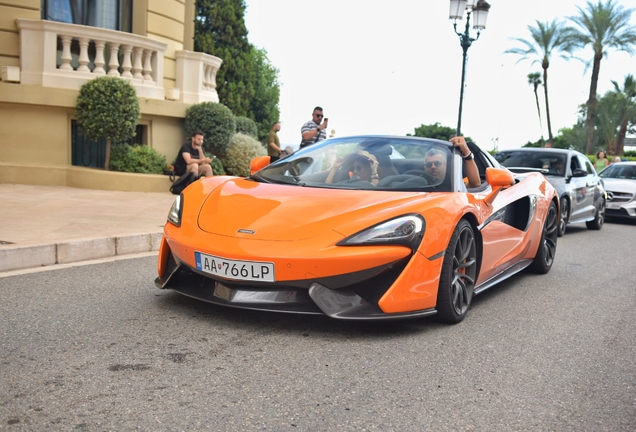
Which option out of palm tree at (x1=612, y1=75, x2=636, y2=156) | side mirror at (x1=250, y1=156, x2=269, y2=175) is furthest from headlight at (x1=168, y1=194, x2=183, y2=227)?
palm tree at (x1=612, y1=75, x2=636, y2=156)

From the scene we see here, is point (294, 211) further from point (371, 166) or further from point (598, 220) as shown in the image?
point (598, 220)

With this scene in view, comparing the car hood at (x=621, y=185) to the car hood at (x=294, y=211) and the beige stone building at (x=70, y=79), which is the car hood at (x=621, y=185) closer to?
the beige stone building at (x=70, y=79)

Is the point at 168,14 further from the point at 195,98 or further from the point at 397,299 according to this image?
the point at 397,299

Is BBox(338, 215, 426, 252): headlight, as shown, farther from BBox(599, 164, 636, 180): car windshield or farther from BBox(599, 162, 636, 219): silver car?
BBox(599, 164, 636, 180): car windshield

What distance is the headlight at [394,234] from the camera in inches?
164

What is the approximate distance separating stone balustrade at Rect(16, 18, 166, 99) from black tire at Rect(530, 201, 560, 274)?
948cm

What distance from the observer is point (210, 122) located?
15.2 metres

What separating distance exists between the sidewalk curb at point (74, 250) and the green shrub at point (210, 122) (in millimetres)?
7648

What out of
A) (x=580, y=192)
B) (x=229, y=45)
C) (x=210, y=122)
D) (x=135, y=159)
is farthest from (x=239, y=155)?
(x=229, y=45)

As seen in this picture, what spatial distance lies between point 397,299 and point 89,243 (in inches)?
152

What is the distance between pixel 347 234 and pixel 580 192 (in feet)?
28.1

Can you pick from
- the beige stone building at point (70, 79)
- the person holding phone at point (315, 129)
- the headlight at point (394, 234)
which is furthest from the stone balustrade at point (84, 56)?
the headlight at point (394, 234)

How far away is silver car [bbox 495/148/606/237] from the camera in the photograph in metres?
11.2

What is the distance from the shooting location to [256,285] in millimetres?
4152
